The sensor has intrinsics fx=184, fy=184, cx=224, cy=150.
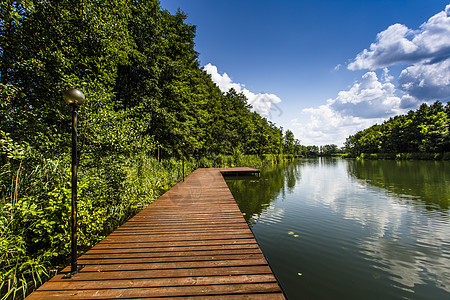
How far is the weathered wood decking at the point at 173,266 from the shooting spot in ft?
6.77

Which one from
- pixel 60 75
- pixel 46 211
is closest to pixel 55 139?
pixel 46 211

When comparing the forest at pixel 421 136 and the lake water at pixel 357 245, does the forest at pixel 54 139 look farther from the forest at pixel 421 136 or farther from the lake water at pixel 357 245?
the forest at pixel 421 136

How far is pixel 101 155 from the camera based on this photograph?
17.2ft

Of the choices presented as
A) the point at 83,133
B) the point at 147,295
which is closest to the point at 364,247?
the point at 147,295

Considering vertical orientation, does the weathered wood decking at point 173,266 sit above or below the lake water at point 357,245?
above

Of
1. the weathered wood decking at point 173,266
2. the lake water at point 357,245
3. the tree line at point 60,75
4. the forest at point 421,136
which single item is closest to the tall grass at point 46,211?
the tree line at point 60,75

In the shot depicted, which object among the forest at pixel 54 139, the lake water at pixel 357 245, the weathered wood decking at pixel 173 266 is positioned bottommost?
the lake water at pixel 357 245

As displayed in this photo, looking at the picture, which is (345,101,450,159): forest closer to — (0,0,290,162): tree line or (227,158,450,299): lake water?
(227,158,450,299): lake water

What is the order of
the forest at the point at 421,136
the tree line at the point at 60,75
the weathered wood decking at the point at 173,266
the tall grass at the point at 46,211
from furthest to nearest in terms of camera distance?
1. the forest at the point at 421,136
2. the tree line at the point at 60,75
3. the tall grass at the point at 46,211
4. the weathered wood decking at the point at 173,266

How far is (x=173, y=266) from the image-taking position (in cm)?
256

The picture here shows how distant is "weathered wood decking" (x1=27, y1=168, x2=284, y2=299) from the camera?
81.2 inches

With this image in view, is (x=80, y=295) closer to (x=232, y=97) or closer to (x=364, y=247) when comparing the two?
(x=364, y=247)

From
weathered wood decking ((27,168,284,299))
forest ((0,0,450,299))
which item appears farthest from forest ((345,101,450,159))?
forest ((0,0,450,299))

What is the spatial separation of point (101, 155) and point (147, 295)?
4.45 meters
